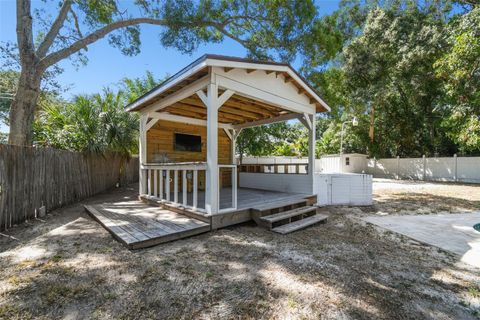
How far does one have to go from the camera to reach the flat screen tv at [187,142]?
23.4 feet

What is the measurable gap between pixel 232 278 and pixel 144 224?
7.07ft

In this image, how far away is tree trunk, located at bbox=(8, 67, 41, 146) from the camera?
231 inches

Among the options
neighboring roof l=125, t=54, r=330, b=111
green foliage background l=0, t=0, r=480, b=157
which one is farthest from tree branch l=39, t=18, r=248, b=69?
neighboring roof l=125, t=54, r=330, b=111

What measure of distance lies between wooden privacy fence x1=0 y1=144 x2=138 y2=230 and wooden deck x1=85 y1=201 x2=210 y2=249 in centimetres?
106

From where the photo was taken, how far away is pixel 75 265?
2.72 metres

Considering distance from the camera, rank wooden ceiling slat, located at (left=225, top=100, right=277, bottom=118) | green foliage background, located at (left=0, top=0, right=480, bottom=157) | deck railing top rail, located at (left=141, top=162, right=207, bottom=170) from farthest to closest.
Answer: green foliage background, located at (left=0, top=0, right=480, bottom=157) < wooden ceiling slat, located at (left=225, top=100, right=277, bottom=118) < deck railing top rail, located at (left=141, top=162, right=207, bottom=170)

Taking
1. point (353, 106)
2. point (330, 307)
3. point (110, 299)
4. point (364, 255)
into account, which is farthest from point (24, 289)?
point (353, 106)

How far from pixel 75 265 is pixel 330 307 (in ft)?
9.53

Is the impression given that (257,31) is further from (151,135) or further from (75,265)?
(75,265)

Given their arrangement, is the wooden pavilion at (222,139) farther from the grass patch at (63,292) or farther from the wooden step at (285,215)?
the grass patch at (63,292)

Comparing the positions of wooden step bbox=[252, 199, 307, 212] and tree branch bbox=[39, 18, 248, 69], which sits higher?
tree branch bbox=[39, 18, 248, 69]

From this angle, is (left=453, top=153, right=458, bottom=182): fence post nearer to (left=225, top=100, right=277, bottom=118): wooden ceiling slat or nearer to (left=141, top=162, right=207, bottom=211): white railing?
(left=225, top=100, right=277, bottom=118): wooden ceiling slat

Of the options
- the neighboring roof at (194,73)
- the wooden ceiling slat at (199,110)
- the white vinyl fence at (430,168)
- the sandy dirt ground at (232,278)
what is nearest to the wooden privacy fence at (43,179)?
the sandy dirt ground at (232,278)

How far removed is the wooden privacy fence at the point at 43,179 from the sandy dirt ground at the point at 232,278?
54cm
